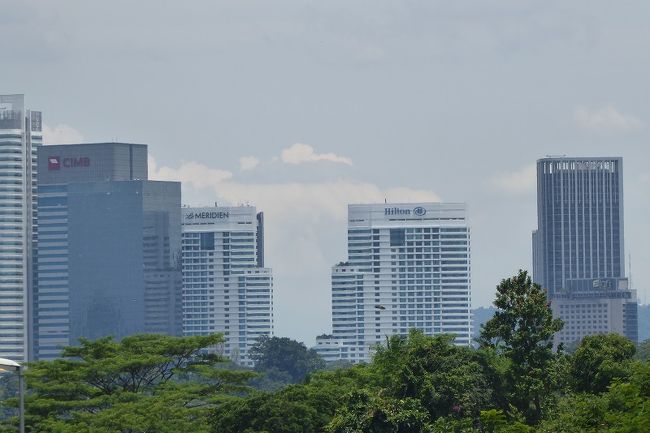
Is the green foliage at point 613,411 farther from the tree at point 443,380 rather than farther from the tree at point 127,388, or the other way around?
the tree at point 127,388

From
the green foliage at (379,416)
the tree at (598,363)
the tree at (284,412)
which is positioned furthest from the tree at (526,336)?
the tree at (284,412)

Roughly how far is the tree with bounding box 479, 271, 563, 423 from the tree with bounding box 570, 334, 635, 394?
1.04 m

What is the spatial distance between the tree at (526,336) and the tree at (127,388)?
51.5 feet

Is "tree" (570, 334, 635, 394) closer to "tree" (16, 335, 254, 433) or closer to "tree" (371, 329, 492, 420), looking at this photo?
"tree" (371, 329, 492, 420)

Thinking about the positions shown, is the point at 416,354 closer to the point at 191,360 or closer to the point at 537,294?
the point at 537,294

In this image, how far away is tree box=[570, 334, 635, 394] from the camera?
5750 cm

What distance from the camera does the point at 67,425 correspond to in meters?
70.9

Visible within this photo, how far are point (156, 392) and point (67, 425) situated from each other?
847 centimetres

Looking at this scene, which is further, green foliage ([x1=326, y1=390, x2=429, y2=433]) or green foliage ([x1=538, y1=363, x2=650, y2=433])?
green foliage ([x1=326, y1=390, x2=429, y2=433])

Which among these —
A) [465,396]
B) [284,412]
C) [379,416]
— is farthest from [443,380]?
[284,412]

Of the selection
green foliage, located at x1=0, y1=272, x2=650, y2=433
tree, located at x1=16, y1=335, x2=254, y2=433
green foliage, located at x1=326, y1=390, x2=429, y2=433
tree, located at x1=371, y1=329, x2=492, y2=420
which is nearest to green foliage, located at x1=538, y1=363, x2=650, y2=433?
Answer: green foliage, located at x1=0, y1=272, x2=650, y2=433

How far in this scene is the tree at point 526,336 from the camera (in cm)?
5803

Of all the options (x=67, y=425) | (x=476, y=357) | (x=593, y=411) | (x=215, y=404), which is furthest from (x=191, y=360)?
(x=593, y=411)

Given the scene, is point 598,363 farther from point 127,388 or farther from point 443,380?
point 127,388
